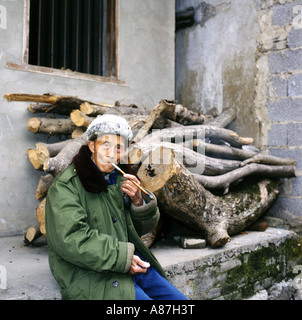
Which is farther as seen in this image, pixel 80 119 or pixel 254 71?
A: pixel 254 71

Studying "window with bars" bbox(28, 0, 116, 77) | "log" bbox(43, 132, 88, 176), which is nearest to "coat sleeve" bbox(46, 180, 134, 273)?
"log" bbox(43, 132, 88, 176)

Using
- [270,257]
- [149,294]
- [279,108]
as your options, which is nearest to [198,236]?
[270,257]

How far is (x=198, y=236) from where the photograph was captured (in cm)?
365

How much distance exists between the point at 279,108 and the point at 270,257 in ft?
6.69

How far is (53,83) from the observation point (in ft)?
14.8

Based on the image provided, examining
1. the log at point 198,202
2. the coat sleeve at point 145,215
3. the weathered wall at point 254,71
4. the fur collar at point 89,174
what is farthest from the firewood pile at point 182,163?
the fur collar at point 89,174

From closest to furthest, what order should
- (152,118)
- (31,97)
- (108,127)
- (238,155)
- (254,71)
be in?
(108,127)
(31,97)
(152,118)
(238,155)
(254,71)

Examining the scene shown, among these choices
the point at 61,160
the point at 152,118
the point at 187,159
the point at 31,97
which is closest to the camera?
the point at 61,160

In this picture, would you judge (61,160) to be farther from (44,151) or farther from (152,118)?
(152,118)

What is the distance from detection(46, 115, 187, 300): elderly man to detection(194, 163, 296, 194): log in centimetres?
166

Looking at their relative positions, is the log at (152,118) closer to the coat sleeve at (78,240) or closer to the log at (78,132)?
the log at (78,132)

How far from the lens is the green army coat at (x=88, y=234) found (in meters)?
1.89

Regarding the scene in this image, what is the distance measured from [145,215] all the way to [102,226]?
28 centimetres

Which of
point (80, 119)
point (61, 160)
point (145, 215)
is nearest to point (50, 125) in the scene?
point (80, 119)
